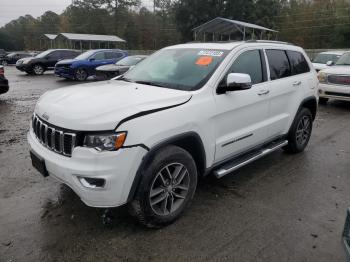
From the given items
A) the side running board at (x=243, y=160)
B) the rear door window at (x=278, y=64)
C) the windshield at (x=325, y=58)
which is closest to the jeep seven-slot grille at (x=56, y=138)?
the side running board at (x=243, y=160)

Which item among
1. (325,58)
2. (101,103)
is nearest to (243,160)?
(101,103)

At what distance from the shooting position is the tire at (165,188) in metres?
3.06

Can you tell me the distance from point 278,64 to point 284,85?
1.05 ft

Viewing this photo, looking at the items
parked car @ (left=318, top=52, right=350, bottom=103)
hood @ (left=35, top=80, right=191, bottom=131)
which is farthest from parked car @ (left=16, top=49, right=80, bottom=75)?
hood @ (left=35, top=80, right=191, bottom=131)

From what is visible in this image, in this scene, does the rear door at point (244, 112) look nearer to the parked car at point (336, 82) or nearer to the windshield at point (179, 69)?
the windshield at point (179, 69)

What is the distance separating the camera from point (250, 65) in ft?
14.0

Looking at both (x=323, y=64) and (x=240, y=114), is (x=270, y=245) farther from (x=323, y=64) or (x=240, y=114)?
(x=323, y=64)

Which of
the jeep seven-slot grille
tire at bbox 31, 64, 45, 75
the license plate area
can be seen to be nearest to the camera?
the jeep seven-slot grille

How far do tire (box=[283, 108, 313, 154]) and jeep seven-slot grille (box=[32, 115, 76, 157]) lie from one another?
11.7ft

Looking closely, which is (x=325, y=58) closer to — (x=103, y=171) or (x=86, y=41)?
(x=103, y=171)

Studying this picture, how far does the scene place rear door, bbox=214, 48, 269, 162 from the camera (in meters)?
3.73

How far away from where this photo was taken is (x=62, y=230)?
129 inches

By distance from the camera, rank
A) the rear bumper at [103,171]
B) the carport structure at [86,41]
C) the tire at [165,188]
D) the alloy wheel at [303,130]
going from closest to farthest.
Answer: the rear bumper at [103,171]
the tire at [165,188]
the alloy wheel at [303,130]
the carport structure at [86,41]

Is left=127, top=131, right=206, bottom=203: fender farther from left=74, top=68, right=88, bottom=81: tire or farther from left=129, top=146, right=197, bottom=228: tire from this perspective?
left=74, top=68, right=88, bottom=81: tire
